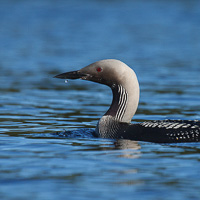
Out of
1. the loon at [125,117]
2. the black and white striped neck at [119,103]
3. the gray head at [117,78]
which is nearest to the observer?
the loon at [125,117]

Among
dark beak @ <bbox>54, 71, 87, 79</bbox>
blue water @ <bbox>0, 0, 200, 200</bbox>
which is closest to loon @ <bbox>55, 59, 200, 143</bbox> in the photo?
dark beak @ <bbox>54, 71, 87, 79</bbox>

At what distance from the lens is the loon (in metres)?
6.53

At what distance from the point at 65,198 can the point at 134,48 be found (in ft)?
52.5

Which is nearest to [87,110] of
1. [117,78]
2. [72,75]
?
[72,75]

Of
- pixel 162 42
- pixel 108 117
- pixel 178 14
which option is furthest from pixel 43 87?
pixel 178 14

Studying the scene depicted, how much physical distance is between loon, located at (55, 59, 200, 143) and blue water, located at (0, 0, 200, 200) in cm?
15

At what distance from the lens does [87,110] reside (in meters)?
9.60

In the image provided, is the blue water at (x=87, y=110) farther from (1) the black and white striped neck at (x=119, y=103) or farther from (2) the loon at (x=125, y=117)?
(1) the black and white striped neck at (x=119, y=103)

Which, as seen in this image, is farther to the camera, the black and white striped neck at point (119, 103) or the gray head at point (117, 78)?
the black and white striped neck at point (119, 103)

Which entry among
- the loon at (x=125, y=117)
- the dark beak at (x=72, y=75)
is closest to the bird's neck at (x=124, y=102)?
the loon at (x=125, y=117)

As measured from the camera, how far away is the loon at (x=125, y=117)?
6.53 metres

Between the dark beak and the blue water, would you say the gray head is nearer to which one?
Answer: the dark beak

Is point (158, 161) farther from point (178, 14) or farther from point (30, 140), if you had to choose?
point (178, 14)

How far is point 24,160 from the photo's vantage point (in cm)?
569
